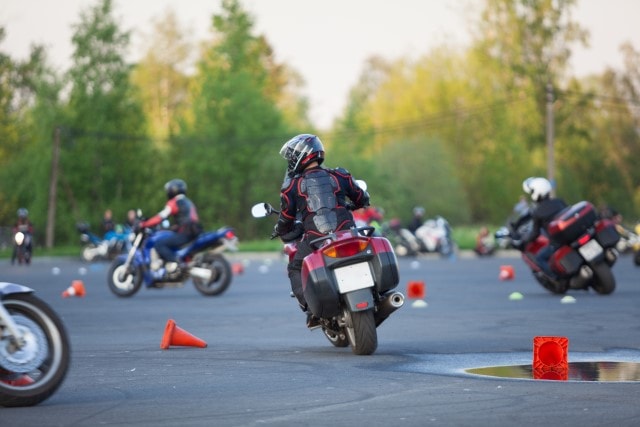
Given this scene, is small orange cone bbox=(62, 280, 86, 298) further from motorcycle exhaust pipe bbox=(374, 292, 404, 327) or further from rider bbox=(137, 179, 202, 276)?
motorcycle exhaust pipe bbox=(374, 292, 404, 327)

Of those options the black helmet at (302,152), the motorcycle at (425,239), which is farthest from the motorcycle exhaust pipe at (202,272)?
the motorcycle at (425,239)

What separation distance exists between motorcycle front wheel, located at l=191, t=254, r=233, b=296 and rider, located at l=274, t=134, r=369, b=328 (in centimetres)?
1073

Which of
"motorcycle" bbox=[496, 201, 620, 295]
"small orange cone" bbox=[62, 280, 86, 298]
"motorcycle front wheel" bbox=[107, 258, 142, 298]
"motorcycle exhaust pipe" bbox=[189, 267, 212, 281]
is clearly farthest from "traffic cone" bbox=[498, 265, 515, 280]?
"small orange cone" bbox=[62, 280, 86, 298]

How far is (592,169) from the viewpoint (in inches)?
3349

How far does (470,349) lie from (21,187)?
2473 inches

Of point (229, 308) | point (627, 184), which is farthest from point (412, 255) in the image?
point (627, 184)

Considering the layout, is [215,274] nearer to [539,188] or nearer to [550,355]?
[539,188]

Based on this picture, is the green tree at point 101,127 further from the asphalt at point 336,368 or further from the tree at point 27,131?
the asphalt at point 336,368

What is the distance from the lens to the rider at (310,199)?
11.7 m

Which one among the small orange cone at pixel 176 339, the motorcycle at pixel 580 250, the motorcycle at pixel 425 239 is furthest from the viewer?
the motorcycle at pixel 425 239

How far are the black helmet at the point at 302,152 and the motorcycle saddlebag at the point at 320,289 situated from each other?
0.95m

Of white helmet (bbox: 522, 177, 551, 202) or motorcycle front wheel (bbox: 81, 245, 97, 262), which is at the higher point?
motorcycle front wheel (bbox: 81, 245, 97, 262)

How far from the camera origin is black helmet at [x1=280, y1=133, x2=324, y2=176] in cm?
1180

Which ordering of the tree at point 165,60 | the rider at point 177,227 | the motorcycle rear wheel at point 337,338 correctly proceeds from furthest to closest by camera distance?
the tree at point 165,60 → the rider at point 177,227 → the motorcycle rear wheel at point 337,338
